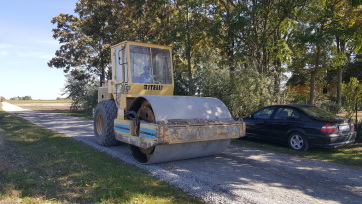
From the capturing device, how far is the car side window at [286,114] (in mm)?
9320

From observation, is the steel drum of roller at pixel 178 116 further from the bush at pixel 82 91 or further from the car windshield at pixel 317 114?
the bush at pixel 82 91

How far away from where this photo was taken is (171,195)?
4.90 meters

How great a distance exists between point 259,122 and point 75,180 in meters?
6.62

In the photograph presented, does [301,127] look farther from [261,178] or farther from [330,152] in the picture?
[261,178]

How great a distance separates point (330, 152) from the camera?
344 inches

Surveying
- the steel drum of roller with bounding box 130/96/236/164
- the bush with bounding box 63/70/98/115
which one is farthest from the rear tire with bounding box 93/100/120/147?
the bush with bounding box 63/70/98/115

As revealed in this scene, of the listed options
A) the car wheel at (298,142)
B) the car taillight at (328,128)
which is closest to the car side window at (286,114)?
the car wheel at (298,142)

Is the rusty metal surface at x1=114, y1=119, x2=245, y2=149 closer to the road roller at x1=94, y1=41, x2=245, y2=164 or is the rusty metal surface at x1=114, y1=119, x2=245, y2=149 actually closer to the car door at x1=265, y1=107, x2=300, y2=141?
the road roller at x1=94, y1=41, x2=245, y2=164

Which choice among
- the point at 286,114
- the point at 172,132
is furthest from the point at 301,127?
the point at 172,132

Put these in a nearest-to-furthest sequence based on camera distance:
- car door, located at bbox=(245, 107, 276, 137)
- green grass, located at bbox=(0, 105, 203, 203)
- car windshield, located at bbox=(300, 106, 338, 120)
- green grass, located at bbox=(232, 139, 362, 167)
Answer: green grass, located at bbox=(0, 105, 203, 203) < green grass, located at bbox=(232, 139, 362, 167) < car windshield, located at bbox=(300, 106, 338, 120) < car door, located at bbox=(245, 107, 276, 137)

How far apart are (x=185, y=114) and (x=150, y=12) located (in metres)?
10.8

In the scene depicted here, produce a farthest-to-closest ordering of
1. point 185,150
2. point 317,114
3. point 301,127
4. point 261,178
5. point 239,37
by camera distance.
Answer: point 239,37 → point 317,114 → point 301,127 → point 185,150 → point 261,178

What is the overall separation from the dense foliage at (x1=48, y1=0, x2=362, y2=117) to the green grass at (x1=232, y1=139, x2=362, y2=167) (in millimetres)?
3562

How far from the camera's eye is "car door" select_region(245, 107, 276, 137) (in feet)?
33.2
